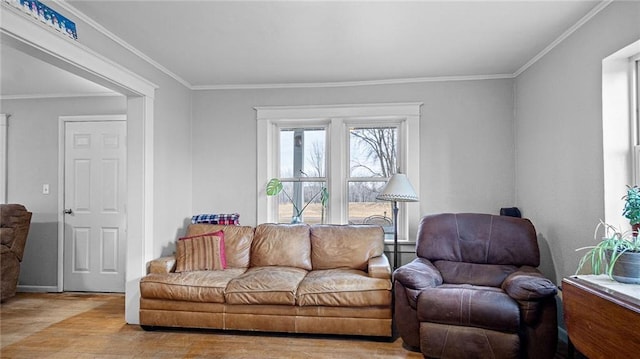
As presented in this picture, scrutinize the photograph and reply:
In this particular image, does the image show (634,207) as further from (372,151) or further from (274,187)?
(274,187)

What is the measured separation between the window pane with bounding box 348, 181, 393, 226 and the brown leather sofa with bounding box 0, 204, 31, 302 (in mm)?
3597

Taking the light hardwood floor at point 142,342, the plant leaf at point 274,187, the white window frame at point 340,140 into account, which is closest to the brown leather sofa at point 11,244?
the light hardwood floor at point 142,342

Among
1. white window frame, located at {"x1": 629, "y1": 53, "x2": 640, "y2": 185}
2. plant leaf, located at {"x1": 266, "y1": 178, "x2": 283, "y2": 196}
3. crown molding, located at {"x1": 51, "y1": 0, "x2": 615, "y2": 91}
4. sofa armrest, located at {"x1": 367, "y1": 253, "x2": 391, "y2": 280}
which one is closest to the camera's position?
white window frame, located at {"x1": 629, "y1": 53, "x2": 640, "y2": 185}

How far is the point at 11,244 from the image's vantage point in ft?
12.4

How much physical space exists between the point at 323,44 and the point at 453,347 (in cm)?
247

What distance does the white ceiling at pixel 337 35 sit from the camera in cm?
234

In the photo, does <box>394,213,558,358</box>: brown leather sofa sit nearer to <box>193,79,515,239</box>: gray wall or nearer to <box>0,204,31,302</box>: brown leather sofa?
<box>193,79,515,239</box>: gray wall

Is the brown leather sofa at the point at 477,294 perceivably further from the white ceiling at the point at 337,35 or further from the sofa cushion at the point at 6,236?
the sofa cushion at the point at 6,236

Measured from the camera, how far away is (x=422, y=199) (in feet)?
12.6

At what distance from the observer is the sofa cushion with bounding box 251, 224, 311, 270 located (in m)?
3.49

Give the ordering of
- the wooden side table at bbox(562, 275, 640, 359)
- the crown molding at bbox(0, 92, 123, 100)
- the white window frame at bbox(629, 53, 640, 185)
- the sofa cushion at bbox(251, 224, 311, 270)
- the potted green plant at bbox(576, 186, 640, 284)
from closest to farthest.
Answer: the wooden side table at bbox(562, 275, 640, 359) → the potted green plant at bbox(576, 186, 640, 284) → the white window frame at bbox(629, 53, 640, 185) → the sofa cushion at bbox(251, 224, 311, 270) → the crown molding at bbox(0, 92, 123, 100)

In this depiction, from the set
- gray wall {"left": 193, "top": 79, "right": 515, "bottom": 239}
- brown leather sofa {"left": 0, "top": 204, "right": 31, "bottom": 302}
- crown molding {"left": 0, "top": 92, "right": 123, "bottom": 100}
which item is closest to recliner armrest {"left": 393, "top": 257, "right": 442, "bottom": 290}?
gray wall {"left": 193, "top": 79, "right": 515, "bottom": 239}

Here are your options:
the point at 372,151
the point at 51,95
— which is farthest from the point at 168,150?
the point at 372,151

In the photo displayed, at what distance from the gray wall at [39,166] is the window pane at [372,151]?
2775 mm
